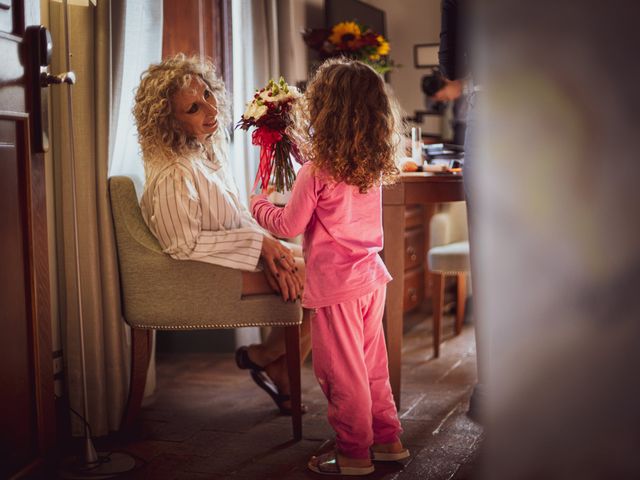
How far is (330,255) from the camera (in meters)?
2.02

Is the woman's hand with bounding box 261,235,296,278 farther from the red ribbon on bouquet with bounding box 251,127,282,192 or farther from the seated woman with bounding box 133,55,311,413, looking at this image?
the red ribbon on bouquet with bounding box 251,127,282,192

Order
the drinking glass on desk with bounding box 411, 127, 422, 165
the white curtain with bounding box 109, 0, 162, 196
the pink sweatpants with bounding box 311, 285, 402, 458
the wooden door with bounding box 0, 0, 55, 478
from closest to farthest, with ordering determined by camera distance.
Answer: the wooden door with bounding box 0, 0, 55, 478 < the pink sweatpants with bounding box 311, 285, 402, 458 < the white curtain with bounding box 109, 0, 162, 196 < the drinking glass on desk with bounding box 411, 127, 422, 165

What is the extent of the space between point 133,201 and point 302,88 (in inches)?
66.9

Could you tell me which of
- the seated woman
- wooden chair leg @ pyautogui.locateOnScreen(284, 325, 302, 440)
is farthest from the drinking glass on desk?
wooden chair leg @ pyautogui.locateOnScreen(284, 325, 302, 440)

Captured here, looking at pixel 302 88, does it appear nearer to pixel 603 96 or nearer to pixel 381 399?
pixel 381 399

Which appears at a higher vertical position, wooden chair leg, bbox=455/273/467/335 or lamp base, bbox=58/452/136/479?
wooden chair leg, bbox=455/273/467/335

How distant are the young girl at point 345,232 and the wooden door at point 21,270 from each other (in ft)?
2.14

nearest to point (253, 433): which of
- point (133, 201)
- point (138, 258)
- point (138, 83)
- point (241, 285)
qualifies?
point (241, 285)

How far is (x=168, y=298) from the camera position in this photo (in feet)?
7.54

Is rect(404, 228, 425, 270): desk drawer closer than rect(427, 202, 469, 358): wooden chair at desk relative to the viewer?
No

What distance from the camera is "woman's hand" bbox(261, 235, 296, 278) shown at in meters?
2.34

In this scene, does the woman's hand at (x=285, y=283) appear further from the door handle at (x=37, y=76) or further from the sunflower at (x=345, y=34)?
the sunflower at (x=345, y=34)

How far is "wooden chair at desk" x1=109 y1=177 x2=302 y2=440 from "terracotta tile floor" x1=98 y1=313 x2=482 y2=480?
133 mm

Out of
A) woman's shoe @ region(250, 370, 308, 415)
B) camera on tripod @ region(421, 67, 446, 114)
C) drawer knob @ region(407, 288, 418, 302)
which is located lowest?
woman's shoe @ region(250, 370, 308, 415)
